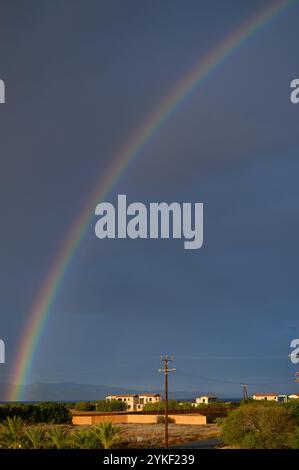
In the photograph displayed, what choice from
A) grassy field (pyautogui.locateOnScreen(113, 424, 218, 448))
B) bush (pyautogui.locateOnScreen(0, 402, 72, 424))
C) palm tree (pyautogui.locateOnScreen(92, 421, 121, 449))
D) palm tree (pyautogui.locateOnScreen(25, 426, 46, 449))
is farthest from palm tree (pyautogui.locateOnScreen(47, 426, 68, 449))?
bush (pyautogui.locateOnScreen(0, 402, 72, 424))

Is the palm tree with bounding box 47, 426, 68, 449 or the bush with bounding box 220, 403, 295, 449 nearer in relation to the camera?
the palm tree with bounding box 47, 426, 68, 449

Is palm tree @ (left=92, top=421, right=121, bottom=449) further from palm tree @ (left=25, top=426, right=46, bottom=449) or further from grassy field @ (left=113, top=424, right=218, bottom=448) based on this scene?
grassy field @ (left=113, top=424, right=218, bottom=448)

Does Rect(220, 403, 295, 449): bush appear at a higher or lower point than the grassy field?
higher

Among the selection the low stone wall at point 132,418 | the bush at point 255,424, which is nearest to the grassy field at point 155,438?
the bush at point 255,424

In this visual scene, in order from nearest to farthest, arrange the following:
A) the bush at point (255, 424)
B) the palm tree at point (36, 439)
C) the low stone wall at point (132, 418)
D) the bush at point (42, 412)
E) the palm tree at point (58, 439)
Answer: the palm tree at point (58, 439)
the palm tree at point (36, 439)
the bush at point (255, 424)
the bush at point (42, 412)
the low stone wall at point (132, 418)

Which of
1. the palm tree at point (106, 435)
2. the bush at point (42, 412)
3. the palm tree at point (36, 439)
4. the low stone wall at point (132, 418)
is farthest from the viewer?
the low stone wall at point (132, 418)

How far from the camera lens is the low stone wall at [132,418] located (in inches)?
3068

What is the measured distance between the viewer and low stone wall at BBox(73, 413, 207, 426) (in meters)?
77.9

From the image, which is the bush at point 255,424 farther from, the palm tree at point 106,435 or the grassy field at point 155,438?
the palm tree at point 106,435

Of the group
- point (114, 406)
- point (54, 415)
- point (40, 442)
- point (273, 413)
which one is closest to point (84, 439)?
point (40, 442)
